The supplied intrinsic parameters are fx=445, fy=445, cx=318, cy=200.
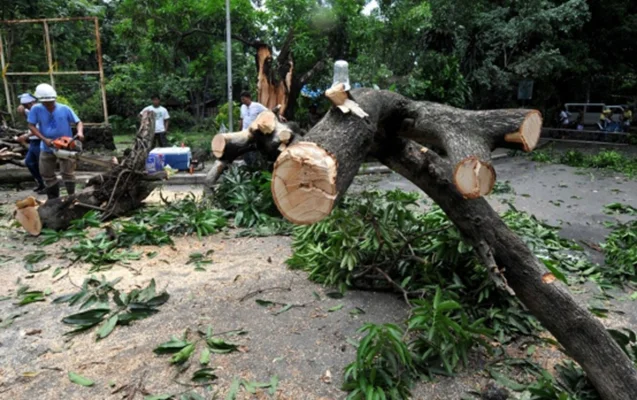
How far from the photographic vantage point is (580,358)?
2.83 meters

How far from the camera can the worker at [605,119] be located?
58.2 ft

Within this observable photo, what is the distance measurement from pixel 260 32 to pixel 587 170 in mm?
9251

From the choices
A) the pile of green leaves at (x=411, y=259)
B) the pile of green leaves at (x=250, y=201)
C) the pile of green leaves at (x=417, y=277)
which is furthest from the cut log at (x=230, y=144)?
the pile of green leaves at (x=411, y=259)

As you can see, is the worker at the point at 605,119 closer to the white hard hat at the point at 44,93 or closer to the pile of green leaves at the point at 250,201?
the pile of green leaves at the point at 250,201

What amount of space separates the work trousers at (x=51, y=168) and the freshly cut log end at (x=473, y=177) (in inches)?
236

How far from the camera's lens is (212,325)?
3.44 metres

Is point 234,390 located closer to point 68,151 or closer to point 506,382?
point 506,382

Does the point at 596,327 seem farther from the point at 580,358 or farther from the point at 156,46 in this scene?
the point at 156,46

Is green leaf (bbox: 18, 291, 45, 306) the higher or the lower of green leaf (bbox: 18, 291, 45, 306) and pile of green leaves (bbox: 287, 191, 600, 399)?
the lower

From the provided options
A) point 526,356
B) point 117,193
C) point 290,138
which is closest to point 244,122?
point 117,193

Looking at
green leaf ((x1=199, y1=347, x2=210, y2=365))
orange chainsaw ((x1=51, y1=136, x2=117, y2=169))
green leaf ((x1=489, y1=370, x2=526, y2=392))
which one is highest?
orange chainsaw ((x1=51, y1=136, x2=117, y2=169))

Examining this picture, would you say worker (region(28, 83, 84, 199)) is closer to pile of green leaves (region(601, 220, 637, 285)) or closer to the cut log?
the cut log

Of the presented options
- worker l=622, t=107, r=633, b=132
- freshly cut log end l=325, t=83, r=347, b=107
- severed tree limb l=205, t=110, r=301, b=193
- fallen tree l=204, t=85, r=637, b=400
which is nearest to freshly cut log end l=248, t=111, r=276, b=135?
severed tree limb l=205, t=110, r=301, b=193

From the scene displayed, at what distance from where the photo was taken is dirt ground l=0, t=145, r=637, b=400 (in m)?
2.78
